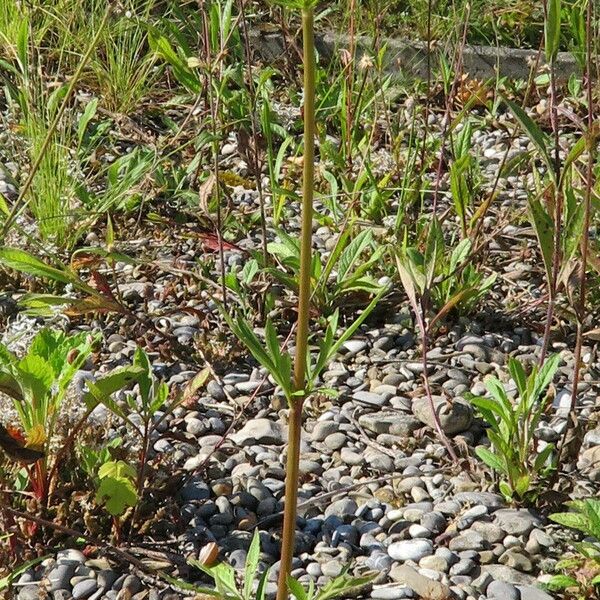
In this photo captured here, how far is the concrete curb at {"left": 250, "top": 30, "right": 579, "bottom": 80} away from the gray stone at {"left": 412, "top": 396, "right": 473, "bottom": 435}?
2.40 meters

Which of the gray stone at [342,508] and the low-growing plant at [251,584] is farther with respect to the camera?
the gray stone at [342,508]

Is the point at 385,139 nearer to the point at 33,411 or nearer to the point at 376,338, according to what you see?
the point at 376,338

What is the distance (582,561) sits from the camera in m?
2.00

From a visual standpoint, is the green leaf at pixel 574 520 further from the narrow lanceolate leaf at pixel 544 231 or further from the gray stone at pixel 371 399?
the gray stone at pixel 371 399

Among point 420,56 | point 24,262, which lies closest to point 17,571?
point 24,262

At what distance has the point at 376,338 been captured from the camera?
2.89m

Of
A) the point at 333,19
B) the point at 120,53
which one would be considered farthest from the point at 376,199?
the point at 333,19

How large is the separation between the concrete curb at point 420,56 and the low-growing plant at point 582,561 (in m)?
2.96

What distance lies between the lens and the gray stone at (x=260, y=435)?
2.48 metres

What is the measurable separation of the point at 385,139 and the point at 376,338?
1.40 m

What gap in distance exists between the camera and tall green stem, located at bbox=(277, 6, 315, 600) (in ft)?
4.07

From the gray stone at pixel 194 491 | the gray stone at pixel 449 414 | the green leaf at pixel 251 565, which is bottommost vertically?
the gray stone at pixel 194 491

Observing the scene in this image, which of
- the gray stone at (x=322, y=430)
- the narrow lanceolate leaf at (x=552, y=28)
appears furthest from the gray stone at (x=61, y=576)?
the narrow lanceolate leaf at (x=552, y=28)

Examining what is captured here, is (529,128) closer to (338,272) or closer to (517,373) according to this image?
(517,373)
